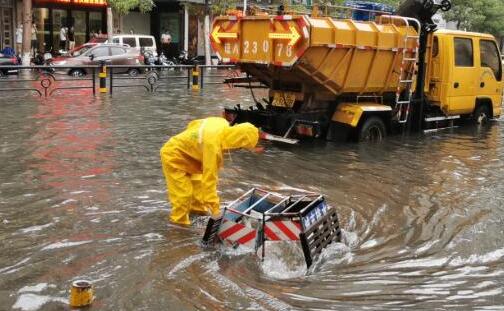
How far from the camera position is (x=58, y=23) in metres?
32.2

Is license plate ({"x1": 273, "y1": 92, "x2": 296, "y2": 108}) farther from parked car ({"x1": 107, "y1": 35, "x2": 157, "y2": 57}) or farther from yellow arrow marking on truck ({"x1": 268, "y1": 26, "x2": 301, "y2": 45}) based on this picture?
parked car ({"x1": 107, "y1": 35, "x2": 157, "y2": 57})

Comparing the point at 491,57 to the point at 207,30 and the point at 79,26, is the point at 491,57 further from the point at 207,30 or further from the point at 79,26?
the point at 79,26

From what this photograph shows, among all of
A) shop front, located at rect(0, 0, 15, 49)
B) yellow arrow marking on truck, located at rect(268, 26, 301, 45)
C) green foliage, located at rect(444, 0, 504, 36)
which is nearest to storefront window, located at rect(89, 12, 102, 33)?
shop front, located at rect(0, 0, 15, 49)

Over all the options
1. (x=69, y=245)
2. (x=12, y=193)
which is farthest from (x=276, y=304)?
(x=12, y=193)

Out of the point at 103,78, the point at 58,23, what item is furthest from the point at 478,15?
the point at 103,78

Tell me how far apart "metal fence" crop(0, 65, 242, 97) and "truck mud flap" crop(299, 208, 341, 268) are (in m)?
11.0

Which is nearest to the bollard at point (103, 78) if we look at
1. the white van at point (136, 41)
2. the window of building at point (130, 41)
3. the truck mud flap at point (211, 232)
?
the white van at point (136, 41)

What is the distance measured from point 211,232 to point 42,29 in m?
28.8

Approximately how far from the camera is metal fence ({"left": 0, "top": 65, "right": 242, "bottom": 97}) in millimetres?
17422

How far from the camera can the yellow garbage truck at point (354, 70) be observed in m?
10.2

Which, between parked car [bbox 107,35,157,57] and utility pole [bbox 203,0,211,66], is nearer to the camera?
parked car [bbox 107,35,157,57]

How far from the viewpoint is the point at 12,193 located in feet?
23.8

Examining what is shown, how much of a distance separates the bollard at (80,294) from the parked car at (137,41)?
23921 mm

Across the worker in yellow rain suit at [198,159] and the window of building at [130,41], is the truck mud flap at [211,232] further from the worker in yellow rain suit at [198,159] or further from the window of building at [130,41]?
the window of building at [130,41]
